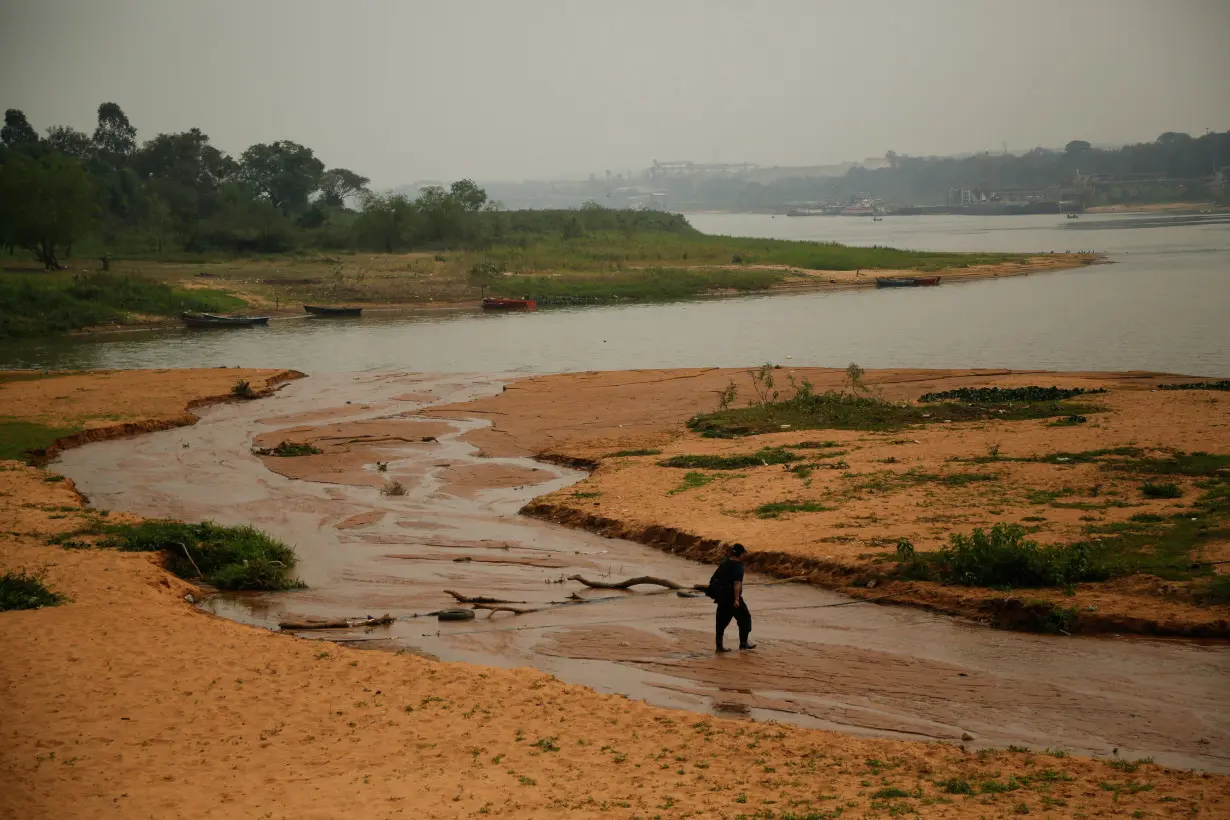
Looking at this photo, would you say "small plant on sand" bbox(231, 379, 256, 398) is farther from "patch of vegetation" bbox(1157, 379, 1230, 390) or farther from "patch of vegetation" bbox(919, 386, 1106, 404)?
"patch of vegetation" bbox(1157, 379, 1230, 390)

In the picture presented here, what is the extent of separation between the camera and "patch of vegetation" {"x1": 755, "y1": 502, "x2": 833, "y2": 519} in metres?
21.7

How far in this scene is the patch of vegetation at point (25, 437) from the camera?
96.9 feet

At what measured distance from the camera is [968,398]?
3167 cm

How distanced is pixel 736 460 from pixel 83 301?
5592 cm

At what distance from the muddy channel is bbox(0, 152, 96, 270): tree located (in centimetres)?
5479

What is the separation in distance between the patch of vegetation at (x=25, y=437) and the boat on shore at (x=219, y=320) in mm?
33795

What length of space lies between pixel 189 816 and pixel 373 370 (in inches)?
1619

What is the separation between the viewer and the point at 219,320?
67.6m

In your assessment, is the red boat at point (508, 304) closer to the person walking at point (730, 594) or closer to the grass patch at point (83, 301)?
the grass patch at point (83, 301)

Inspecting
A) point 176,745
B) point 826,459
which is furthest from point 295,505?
point 176,745

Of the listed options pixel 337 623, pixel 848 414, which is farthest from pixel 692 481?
pixel 337 623

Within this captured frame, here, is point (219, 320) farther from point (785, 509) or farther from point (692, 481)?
point (785, 509)

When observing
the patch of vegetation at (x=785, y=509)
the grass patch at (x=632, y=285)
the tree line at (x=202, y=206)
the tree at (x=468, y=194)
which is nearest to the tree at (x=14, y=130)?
the tree line at (x=202, y=206)

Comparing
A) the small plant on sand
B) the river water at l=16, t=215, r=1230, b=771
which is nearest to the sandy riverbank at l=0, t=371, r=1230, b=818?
the river water at l=16, t=215, r=1230, b=771
